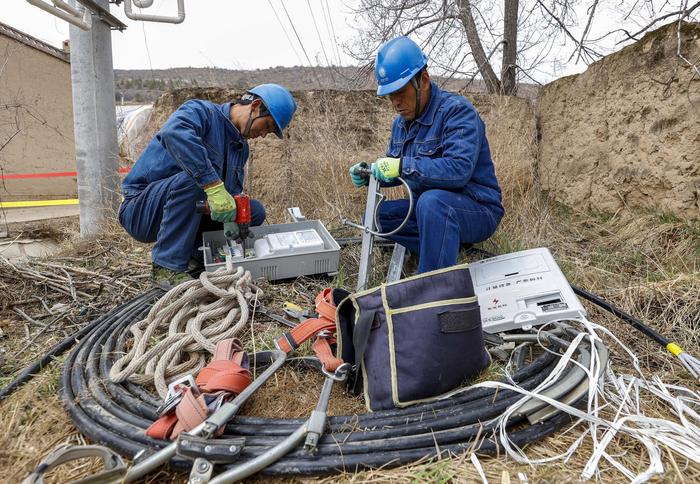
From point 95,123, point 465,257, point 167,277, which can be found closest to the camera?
point 167,277

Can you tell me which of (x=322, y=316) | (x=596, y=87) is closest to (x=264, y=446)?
(x=322, y=316)

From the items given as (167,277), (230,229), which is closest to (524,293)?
(230,229)

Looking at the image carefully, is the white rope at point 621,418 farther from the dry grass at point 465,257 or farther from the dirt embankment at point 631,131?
the dirt embankment at point 631,131

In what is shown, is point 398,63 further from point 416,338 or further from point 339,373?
point 339,373

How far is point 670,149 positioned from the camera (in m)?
3.42

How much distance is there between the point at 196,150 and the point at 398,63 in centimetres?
128

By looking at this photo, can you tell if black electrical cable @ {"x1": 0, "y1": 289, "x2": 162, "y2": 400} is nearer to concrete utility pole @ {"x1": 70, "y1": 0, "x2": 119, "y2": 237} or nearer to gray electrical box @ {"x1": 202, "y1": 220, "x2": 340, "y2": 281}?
gray electrical box @ {"x1": 202, "y1": 220, "x2": 340, "y2": 281}

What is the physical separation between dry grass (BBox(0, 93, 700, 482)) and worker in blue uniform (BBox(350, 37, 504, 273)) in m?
0.70

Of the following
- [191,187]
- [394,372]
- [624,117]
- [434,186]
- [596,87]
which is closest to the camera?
[394,372]

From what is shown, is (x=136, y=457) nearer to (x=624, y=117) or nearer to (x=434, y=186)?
(x=434, y=186)

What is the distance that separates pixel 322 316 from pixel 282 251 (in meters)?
0.99

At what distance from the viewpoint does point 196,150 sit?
257 cm

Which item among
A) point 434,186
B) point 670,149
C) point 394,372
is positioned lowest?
point 394,372

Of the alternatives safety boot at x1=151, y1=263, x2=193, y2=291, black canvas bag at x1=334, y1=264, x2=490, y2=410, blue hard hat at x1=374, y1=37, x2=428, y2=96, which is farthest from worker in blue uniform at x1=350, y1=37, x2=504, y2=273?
safety boot at x1=151, y1=263, x2=193, y2=291
